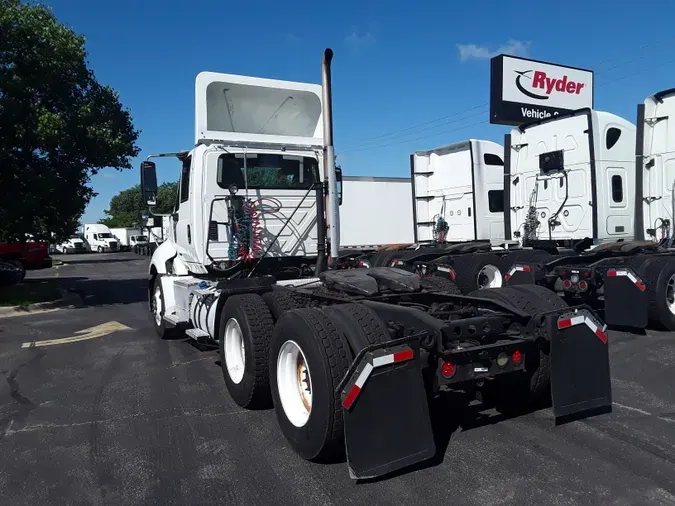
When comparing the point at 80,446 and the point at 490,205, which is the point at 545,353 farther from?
the point at 490,205

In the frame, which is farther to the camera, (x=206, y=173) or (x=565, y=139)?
(x=565, y=139)

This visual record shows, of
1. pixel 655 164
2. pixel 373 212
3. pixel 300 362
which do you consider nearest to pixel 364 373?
pixel 300 362

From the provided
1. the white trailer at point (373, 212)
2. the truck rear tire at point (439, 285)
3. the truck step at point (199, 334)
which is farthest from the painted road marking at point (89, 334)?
the white trailer at point (373, 212)

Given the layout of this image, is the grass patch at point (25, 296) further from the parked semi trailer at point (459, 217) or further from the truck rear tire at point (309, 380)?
the truck rear tire at point (309, 380)

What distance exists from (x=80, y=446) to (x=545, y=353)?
12.2 ft

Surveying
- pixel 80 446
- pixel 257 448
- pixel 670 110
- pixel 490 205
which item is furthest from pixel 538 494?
pixel 490 205

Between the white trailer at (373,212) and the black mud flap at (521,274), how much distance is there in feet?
29.3

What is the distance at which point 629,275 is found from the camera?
7.66 meters

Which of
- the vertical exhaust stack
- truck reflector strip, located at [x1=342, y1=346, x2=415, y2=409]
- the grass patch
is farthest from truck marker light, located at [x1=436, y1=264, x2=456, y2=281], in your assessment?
the grass patch

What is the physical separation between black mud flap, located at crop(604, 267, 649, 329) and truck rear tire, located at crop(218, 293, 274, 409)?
4.98 metres

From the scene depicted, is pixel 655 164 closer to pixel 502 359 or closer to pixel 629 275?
pixel 629 275

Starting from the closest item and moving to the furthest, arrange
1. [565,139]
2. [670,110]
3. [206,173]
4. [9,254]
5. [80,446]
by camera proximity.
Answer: [80,446], [206,173], [670,110], [565,139], [9,254]

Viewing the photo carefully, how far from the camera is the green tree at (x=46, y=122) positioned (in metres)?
11.7

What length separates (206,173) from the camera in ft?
22.8
